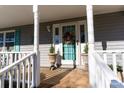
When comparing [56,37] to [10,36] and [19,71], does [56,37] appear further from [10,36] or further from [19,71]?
[19,71]

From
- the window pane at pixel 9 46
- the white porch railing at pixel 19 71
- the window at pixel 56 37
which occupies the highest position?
the window at pixel 56 37

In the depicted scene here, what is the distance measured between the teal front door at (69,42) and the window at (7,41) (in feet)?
10.6

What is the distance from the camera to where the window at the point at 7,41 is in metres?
8.62

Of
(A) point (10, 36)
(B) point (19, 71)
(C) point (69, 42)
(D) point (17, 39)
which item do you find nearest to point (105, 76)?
(B) point (19, 71)

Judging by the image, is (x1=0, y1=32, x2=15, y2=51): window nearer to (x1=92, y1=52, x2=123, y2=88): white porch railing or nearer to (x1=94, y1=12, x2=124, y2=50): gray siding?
(x1=94, y1=12, x2=124, y2=50): gray siding

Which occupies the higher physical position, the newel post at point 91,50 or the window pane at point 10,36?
the window pane at point 10,36

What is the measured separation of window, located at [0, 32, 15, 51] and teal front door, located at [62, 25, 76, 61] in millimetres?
3229

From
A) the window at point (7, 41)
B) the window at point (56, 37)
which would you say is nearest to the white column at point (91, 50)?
the window at point (56, 37)

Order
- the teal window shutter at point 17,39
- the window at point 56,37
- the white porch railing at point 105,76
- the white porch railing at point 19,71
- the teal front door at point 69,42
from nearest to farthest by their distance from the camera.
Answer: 1. the white porch railing at point 105,76
2. the white porch railing at point 19,71
3. the teal front door at point 69,42
4. the window at point 56,37
5. the teal window shutter at point 17,39

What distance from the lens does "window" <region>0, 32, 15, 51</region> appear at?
8.62m

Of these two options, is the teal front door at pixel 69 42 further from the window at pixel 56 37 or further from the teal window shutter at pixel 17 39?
the teal window shutter at pixel 17 39

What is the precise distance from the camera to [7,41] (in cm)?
878
